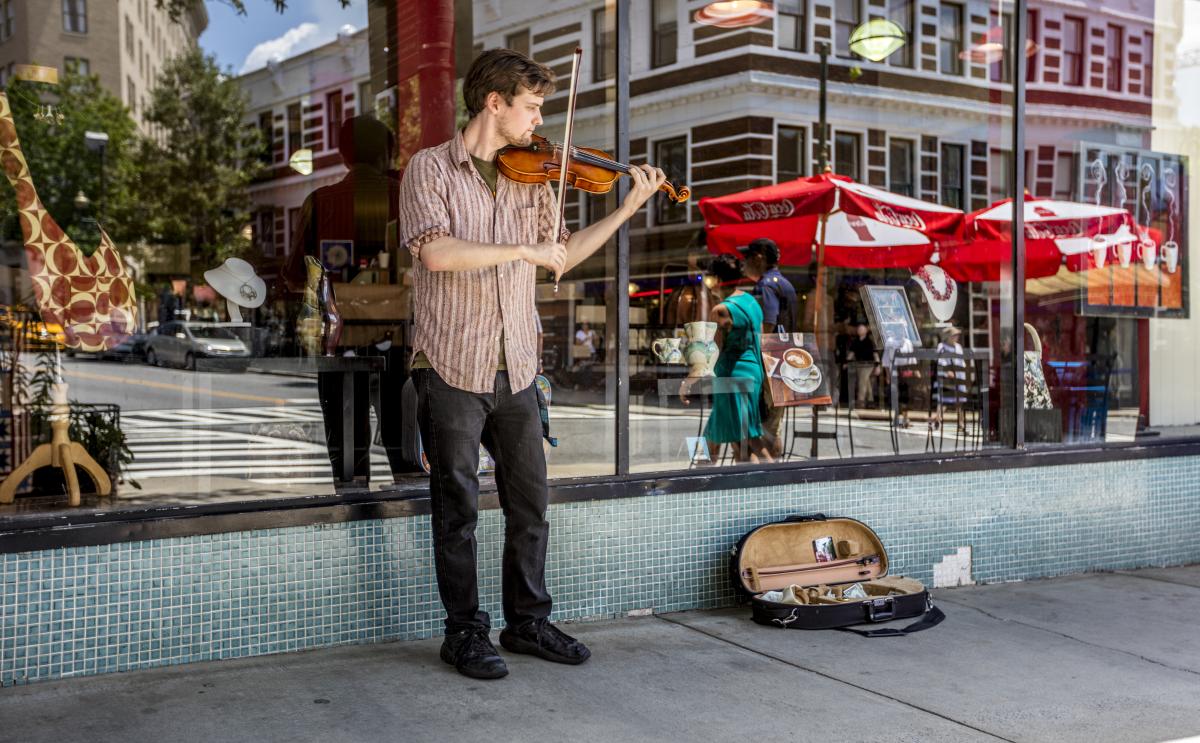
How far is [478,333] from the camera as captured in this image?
3.76 m

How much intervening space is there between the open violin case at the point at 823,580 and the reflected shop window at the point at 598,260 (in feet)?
1.56

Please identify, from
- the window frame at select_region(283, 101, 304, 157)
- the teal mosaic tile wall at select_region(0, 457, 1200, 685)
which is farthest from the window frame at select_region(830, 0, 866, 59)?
the window frame at select_region(283, 101, 304, 157)

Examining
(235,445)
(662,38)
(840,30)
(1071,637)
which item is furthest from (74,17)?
(840,30)

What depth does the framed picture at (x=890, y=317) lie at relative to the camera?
706 cm

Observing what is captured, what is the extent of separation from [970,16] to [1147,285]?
241 cm

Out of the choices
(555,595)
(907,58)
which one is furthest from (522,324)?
(907,58)

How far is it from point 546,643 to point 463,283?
129 centimetres

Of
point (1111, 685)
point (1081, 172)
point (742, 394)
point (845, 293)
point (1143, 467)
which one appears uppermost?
point (1081, 172)

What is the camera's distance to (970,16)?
8.27 meters

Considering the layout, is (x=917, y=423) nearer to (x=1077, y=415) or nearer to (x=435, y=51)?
(x=1077, y=415)

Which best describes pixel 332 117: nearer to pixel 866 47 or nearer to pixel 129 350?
pixel 129 350

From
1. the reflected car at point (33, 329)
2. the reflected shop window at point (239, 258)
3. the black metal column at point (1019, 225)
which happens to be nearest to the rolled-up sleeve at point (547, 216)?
the reflected shop window at point (239, 258)

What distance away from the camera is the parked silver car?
5336 millimetres

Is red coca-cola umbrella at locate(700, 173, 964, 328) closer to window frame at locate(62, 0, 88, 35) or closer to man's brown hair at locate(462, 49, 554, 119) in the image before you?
man's brown hair at locate(462, 49, 554, 119)
